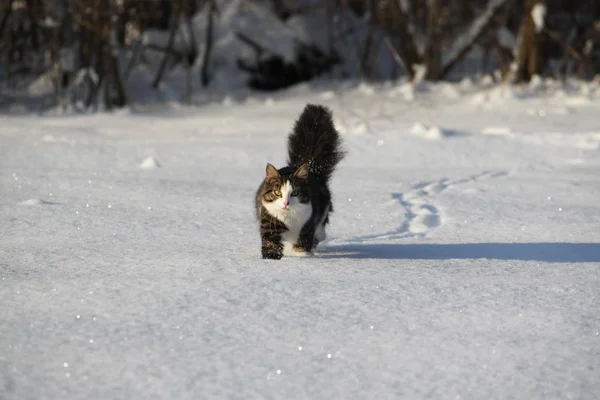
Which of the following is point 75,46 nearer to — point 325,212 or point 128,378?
point 325,212

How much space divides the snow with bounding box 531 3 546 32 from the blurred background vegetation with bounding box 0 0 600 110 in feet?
0.06

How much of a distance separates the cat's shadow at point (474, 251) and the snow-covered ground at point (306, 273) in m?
0.02

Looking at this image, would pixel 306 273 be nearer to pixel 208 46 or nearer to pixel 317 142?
pixel 317 142

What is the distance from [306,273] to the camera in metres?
3.44

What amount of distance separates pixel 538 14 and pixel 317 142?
7.47m

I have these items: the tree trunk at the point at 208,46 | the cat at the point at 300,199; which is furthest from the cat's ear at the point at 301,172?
the tree trunk at the point at 208,46

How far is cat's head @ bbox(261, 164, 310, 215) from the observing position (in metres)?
3.73

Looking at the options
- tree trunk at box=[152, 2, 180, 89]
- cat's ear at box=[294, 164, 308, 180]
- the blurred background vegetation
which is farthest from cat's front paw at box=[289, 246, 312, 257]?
tree trunk at box=[152, 2, 180, 89]

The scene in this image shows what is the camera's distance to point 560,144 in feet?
24.2

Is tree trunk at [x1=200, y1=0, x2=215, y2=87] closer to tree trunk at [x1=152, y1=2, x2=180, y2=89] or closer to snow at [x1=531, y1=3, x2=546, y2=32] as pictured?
tree trunk at [x1=152, y1=2, x2=180, y2=89]

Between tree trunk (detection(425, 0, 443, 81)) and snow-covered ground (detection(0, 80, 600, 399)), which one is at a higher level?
tree trunk (detection(425, 0, 443, 81))

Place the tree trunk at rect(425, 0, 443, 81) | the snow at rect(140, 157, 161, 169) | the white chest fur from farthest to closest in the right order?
the tree trunk at rect(425, 0, 443, 81), the snow at rect(140, 157, 161, 169), the white chest fur

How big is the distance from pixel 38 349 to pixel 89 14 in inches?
333


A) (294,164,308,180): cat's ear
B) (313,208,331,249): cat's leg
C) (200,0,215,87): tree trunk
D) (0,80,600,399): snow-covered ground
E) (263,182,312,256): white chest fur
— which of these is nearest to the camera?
(0,80,600,399): snow-covered ground
